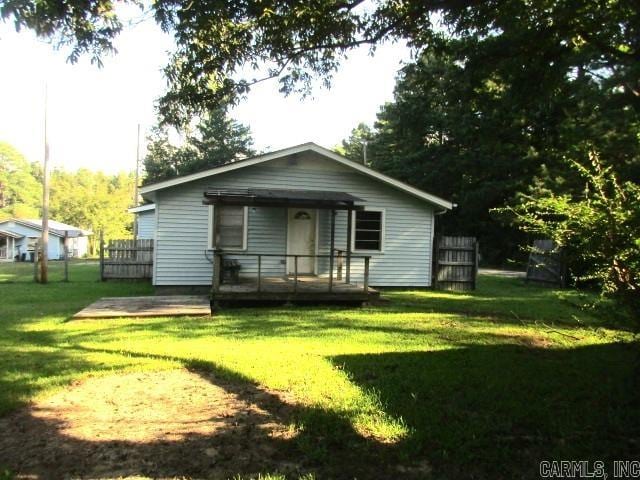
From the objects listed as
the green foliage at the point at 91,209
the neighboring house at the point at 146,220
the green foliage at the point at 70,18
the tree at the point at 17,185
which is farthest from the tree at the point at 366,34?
the tree at the point at 17,185

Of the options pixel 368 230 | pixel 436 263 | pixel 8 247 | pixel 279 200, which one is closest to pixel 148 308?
pixel 279 200

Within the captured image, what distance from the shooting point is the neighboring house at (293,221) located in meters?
13.0

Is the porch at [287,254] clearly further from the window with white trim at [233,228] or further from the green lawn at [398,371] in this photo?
the green lawn at [398,371]

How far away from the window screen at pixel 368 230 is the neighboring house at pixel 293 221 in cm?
3

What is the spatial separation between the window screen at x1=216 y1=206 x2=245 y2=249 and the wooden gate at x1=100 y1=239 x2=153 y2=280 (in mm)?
5604

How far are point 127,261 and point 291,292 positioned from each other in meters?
9.24

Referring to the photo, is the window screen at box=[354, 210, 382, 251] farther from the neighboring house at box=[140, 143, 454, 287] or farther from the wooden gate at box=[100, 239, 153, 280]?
the wooden gate at box=[100, 239, 153, 280]

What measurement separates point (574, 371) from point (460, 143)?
97.2ft

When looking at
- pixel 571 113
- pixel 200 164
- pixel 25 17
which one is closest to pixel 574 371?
pixel 25 17

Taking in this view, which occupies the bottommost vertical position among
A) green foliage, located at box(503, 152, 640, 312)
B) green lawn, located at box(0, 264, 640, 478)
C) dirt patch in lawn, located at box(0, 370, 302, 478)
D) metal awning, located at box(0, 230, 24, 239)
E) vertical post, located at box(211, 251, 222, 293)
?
dirt patch in lawn, located at box(0, 370, 302, 478)

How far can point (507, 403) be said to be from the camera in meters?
4.30

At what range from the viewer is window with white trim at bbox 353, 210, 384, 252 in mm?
14469

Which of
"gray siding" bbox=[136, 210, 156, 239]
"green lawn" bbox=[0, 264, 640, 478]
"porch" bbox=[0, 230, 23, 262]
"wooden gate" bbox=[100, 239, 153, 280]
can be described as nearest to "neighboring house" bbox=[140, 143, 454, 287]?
"green lawn" bbox=[0, 264, 640, 478]

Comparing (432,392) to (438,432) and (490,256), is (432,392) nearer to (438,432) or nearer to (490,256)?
(438,432)
